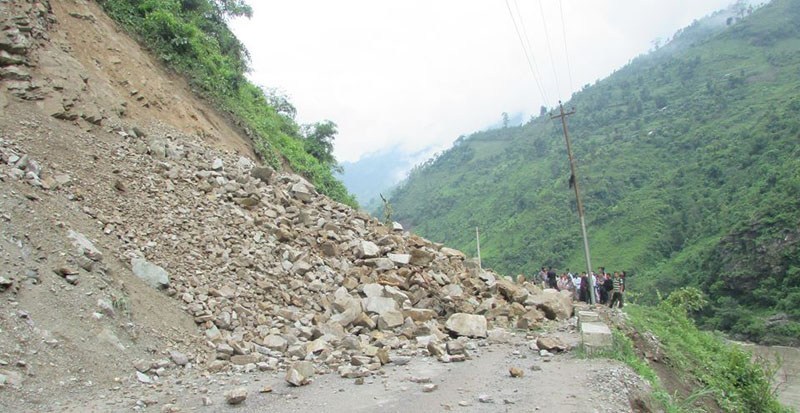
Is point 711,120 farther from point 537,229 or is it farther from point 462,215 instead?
point 462,215

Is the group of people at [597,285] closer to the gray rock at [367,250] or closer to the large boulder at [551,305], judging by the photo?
the large boulder at [551,305]

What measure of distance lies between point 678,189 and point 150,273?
187ft

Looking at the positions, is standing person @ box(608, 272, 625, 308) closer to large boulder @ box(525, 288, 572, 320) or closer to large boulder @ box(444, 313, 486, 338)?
large boulder @ box(525, 288, 572, 320)

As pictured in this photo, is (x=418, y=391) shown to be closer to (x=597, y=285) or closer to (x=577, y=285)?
(x=597, y=285)

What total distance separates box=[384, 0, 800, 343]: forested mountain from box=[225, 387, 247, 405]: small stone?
22.1m

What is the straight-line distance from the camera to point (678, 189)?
2106 inches

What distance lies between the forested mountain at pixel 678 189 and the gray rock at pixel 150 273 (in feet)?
71.3

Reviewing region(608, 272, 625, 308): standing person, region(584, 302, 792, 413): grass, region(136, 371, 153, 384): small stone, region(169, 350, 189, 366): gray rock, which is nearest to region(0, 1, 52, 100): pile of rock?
region(169, 350, 189, 366): gray rock

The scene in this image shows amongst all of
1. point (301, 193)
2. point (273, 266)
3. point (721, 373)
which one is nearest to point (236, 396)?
point (273, 266)

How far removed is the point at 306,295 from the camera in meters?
8.80

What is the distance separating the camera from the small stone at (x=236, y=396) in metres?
5.24

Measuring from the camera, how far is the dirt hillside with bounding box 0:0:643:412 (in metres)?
5.50

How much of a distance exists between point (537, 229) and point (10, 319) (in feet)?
194

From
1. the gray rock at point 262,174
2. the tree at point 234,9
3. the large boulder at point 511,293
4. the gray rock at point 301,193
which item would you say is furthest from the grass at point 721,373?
the tree at point 234,9
